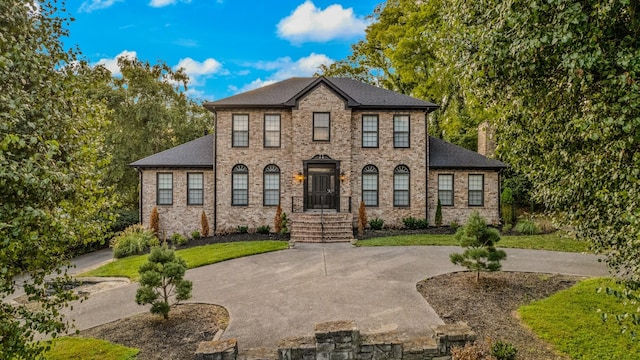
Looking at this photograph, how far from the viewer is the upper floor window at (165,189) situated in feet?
58.0

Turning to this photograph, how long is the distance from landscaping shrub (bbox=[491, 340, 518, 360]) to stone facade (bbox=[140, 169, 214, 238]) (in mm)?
15030

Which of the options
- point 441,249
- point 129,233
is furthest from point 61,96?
point 129,233

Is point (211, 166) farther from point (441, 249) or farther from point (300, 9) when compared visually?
point (441, 249)

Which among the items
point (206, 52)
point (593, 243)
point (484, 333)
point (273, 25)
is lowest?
point (484, 333)

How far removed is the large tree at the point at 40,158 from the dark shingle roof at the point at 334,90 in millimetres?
→ 13475

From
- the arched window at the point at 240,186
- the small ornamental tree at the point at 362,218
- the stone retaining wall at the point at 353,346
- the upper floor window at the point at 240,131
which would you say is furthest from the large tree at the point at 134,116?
the stone retaining wall at the point at 353,346

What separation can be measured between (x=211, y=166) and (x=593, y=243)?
16035 mm

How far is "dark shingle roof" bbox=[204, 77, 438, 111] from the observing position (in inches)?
677

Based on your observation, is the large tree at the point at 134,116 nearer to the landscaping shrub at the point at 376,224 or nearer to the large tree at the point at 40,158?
the landscaping shrub at the point at 376,224

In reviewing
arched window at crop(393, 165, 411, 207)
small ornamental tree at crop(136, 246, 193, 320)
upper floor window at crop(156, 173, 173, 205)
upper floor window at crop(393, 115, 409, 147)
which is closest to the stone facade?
upper floor window at crop(156, 173, 173, 205)

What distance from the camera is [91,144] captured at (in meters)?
4.11

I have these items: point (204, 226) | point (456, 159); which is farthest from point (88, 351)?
point (456, 159)

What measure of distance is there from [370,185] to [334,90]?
5.33 metres

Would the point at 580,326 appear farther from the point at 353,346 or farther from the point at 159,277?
the point at 159,277
